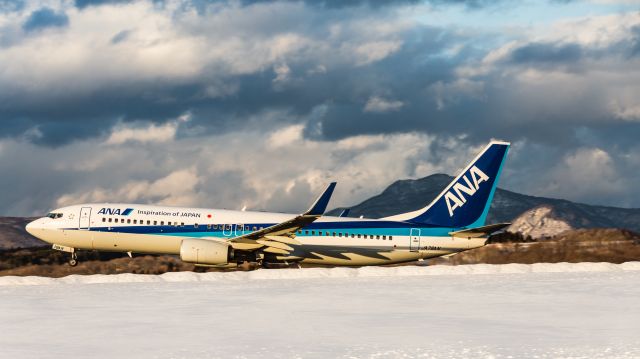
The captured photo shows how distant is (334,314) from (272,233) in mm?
25927

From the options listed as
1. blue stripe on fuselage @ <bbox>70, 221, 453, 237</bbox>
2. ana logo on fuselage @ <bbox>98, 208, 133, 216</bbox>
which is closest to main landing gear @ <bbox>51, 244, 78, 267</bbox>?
blue stripe on fuselage @ <bbox>70, 221, 453, 237</bbox>

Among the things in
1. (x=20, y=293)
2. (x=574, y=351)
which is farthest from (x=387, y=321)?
(x=20, y=293)

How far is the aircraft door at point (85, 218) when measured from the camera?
169 feet

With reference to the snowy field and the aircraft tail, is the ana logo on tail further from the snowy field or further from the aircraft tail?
the snowy field

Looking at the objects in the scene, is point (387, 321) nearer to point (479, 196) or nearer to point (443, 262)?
point (479, 196)

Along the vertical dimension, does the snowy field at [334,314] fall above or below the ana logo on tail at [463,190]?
below

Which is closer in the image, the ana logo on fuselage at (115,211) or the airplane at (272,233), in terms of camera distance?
the airplane at (272,233)

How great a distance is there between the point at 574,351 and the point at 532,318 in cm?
509

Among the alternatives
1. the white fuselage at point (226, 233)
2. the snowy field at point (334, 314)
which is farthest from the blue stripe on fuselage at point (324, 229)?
the snowy field at point (334, 314)

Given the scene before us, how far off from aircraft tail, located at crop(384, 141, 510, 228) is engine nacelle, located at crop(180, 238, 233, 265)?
38.2 feet

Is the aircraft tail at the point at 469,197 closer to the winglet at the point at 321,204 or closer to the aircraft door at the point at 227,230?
the winglet at the point at 321,204

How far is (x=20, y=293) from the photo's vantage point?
31.8 meters

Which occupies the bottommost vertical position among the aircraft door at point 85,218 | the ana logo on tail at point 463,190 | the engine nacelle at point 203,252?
the engine nacelle at point 203,252

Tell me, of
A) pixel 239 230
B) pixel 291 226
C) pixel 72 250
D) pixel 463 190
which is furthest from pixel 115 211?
pixel 463 190
